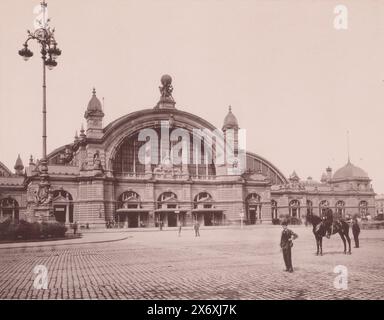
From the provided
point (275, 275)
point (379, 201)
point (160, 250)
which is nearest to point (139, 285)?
point (275, 275)

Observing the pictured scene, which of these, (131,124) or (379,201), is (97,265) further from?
(379,201)

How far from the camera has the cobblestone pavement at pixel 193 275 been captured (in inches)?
493

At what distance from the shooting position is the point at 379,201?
376 ft

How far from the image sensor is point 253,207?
73750mm

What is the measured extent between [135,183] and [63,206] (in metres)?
9.92

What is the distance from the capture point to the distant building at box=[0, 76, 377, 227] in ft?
201

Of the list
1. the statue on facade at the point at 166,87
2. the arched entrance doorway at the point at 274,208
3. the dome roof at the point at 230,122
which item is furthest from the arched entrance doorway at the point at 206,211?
the statue on facade at the point at 166,87

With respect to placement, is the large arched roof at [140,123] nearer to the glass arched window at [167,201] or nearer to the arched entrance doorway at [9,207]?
the glass arched window at [167,201]

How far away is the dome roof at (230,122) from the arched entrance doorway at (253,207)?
11.1 m

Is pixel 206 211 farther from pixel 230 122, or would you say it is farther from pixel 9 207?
pixel 9 207

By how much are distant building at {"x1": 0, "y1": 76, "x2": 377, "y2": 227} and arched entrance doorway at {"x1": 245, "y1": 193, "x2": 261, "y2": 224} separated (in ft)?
0.50

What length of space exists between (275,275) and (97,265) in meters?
7.28

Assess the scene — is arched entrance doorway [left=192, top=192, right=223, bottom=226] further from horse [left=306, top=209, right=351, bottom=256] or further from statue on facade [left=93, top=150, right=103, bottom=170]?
horse [left=306, top=209, right=351, bottom=256]

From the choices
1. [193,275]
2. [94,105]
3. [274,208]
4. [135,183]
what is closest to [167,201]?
[135,183]
